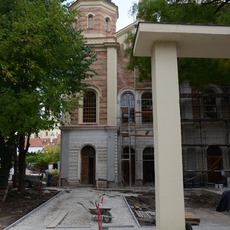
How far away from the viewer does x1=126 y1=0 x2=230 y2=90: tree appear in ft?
44.9

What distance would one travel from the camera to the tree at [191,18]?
13691 mm

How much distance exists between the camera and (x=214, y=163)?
20094 mm

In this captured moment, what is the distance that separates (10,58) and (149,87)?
44.2ft

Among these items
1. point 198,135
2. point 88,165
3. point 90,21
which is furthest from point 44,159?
point 198,135

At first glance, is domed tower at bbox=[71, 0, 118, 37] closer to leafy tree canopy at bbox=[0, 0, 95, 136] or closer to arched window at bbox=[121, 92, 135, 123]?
arched window at bbox=[121, 92, 135, 123]

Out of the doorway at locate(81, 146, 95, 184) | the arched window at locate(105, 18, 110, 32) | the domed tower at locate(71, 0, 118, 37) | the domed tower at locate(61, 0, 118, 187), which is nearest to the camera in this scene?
the domed tower at locate(61, 0, 118, 187)

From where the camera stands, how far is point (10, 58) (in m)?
10.0

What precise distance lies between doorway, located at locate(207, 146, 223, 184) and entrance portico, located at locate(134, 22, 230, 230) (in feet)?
50.5

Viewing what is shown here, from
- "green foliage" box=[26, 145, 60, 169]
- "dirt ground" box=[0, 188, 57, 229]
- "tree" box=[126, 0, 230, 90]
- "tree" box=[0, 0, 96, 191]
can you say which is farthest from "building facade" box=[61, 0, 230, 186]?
"green foliage" box=[26, 145, 60, 169]

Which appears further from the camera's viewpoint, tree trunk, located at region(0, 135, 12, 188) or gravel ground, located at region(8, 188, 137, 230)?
tree trunk, located at region(0, 135, 12, 188)

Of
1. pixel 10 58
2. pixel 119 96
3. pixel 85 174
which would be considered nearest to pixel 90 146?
pixel 85 174

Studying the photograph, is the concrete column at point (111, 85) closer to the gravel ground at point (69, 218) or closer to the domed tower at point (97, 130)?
the domed tower at point (97, 130)

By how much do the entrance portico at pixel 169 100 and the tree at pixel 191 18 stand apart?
7.78m

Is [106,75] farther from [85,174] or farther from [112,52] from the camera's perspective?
[85,174]
